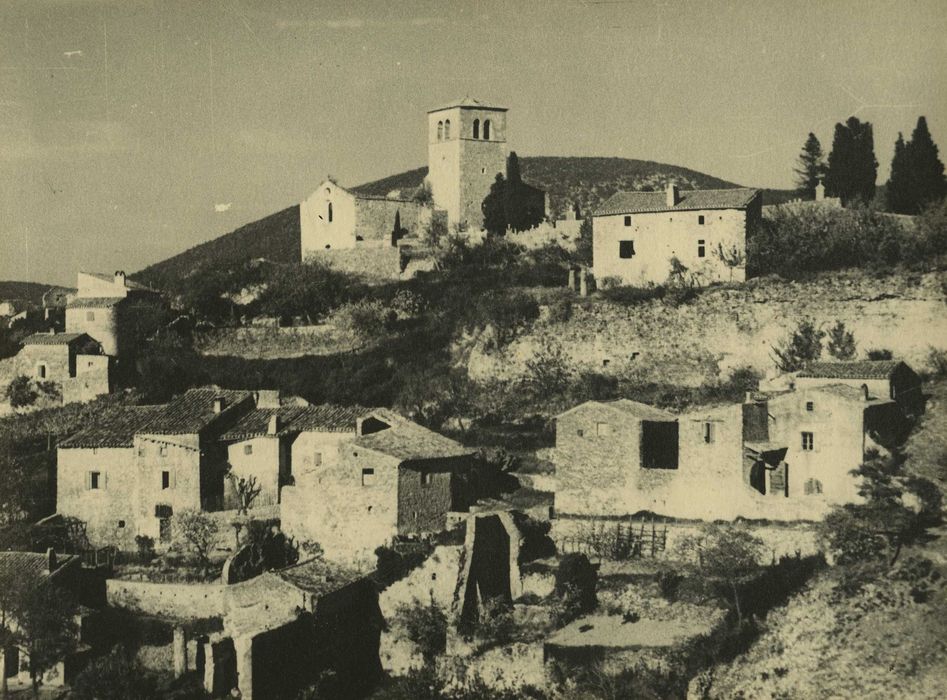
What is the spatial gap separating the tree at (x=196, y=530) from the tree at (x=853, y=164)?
101ft

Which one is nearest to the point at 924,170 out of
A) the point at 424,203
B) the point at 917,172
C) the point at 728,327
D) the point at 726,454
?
the point at 917,172

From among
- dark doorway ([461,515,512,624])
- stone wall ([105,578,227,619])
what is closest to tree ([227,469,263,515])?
stone wall ([105,578,227,619])

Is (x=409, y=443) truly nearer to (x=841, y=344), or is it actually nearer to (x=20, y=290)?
(x=841, y=344)

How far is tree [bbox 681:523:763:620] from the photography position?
31.0m

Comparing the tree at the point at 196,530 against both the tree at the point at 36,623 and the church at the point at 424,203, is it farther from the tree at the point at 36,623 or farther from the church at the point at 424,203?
the church at the point at 424,203

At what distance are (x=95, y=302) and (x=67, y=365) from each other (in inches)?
139

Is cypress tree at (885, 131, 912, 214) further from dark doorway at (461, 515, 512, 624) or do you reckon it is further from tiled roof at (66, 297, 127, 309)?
tiled roof at (66, 297, 127, 309)

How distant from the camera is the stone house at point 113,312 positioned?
2060 inches

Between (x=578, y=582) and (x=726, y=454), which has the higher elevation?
(x=726, y=454)

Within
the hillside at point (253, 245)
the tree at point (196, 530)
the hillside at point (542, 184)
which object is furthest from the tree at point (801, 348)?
the hillside at point (253, 245)

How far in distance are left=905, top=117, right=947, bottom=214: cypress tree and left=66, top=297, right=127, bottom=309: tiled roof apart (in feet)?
107

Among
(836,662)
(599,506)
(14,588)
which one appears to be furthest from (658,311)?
(14,588)

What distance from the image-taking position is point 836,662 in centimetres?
2794

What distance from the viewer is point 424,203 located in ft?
205
